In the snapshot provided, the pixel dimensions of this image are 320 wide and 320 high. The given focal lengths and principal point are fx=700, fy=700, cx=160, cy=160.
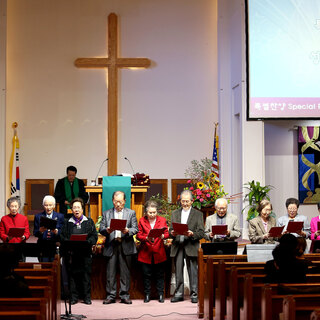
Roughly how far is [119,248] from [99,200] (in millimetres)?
1071

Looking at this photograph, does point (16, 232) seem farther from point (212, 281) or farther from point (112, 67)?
point (112, 67)

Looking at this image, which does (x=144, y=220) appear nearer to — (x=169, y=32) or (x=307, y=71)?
(x=307, y=71)

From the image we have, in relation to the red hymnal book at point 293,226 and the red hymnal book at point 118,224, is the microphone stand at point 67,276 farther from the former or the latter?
the red hymnal book at point 293,226

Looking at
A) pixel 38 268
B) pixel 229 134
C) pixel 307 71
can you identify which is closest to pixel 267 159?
pixel 229 134

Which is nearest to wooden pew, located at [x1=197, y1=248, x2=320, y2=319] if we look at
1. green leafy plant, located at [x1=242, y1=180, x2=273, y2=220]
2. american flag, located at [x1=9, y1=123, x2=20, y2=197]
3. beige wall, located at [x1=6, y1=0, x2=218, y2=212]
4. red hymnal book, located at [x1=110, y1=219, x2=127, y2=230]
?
red hymnal book, located at [x1=110, y1=219, x2=127, y2=230]

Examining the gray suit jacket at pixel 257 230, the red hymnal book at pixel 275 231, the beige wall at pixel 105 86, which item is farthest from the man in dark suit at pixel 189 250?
the beige wall at pixel 105 86

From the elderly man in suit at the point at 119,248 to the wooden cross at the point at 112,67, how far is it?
14.8 feet

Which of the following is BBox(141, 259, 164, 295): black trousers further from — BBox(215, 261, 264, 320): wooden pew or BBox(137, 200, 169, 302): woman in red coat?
BBox(215, 261, 264, 320): wooden pew

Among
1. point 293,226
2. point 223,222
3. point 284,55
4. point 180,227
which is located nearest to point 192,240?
point 223,222

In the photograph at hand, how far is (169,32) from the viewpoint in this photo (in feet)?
41.7

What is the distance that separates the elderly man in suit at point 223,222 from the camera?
25.8ft

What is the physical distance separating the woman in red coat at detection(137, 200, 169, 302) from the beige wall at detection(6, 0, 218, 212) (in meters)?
4.60

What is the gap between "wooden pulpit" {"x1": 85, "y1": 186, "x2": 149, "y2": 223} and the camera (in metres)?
8.85

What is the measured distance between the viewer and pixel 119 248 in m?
7.99
